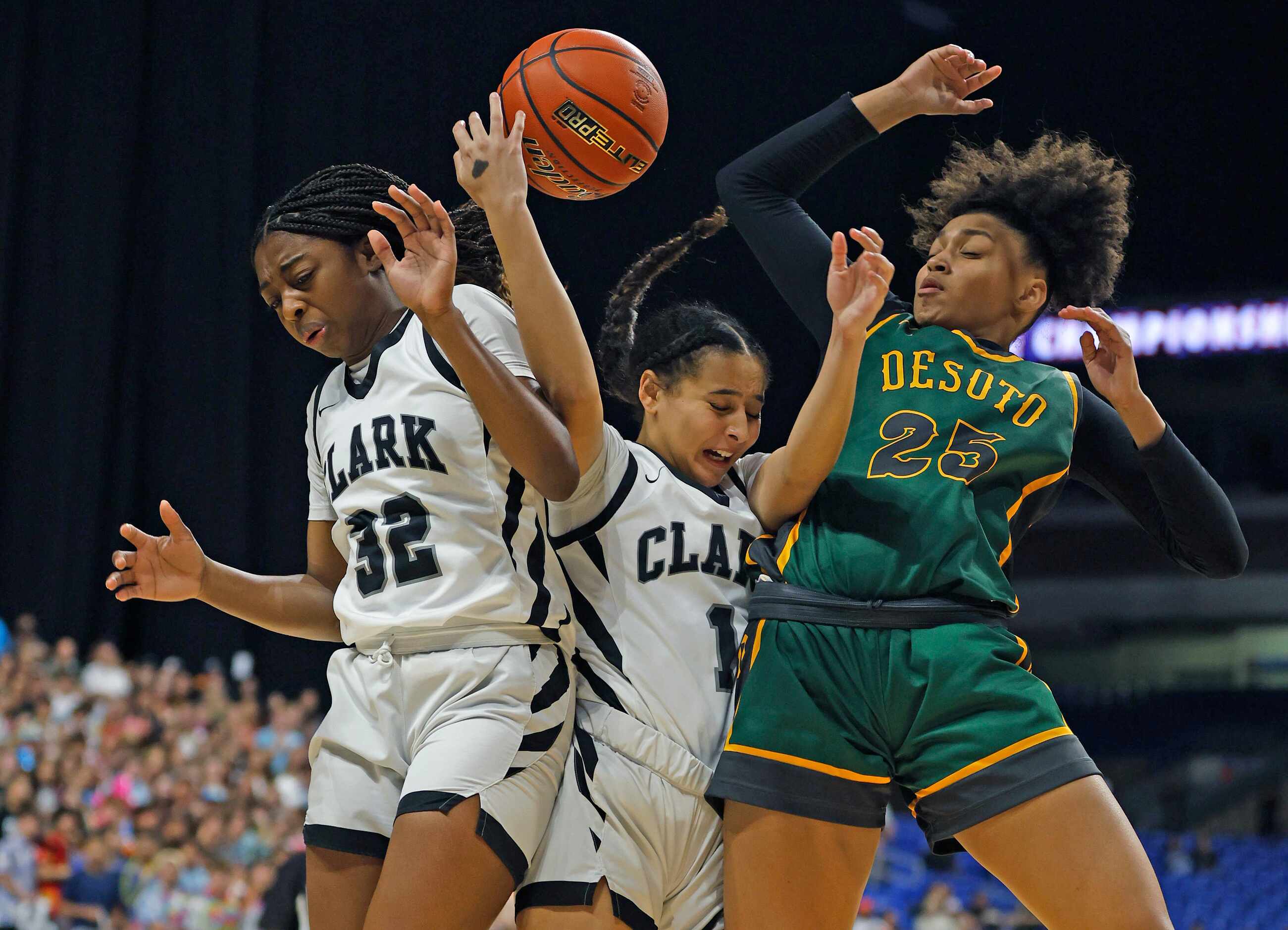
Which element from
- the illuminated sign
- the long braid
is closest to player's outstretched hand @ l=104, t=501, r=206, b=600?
the long braid

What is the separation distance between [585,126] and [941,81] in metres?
0.71

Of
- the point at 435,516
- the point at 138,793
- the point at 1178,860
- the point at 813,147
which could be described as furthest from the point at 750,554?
the point at 1178,860

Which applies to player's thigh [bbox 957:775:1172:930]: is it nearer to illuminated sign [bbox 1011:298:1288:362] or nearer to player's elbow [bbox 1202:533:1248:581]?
player's elbow [bbox 1202:533:1248:581]

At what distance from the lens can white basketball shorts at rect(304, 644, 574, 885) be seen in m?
2.15

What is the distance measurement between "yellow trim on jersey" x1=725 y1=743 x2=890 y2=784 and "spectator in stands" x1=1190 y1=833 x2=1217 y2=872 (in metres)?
10.6

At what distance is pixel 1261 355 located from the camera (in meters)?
13.0

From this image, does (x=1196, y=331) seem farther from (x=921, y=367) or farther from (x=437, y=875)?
(x=437, y=875)

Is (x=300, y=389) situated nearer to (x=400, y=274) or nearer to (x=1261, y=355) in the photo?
(x=1261, y=355)

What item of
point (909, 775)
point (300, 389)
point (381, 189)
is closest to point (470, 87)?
point (300, 389)

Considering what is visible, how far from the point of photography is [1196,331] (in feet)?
42.0

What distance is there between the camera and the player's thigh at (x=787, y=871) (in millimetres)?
2207

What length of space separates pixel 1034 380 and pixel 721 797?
92 cm

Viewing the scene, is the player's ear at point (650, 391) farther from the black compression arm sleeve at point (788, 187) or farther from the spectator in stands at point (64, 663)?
the spectator in stands at point (64, 663)

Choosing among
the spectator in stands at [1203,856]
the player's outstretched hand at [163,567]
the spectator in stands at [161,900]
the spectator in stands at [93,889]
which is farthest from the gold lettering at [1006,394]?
the spectator in stands at [1203,856]
